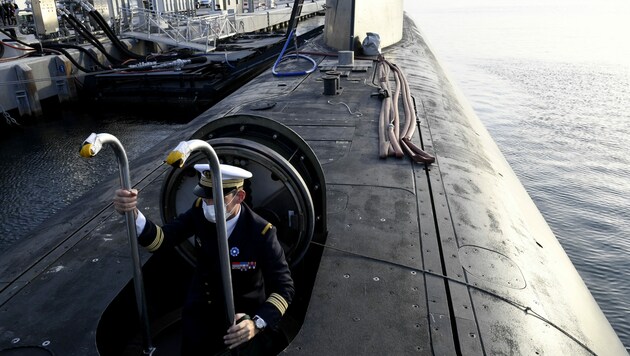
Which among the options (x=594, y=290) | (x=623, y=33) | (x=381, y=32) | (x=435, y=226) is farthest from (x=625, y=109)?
(x=623, y=33)

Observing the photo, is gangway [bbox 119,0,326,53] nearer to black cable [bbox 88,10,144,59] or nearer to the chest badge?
black cable [bbox 88,10,144,59]

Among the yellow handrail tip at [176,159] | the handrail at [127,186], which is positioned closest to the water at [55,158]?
the handrail at [127,186]

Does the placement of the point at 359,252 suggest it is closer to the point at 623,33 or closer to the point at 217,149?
the point at 217,149

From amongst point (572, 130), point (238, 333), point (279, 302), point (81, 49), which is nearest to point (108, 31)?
point (81, 49)

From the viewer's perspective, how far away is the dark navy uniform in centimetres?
338

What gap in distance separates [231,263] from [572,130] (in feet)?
52.4

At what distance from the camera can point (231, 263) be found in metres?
3.46

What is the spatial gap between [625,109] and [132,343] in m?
19.4

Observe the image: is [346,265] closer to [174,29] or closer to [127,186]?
[127,186]

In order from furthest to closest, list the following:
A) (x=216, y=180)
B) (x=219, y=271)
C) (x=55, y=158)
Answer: (x=55, y=158) < (x=219, y=271) < (x=216, y=180)

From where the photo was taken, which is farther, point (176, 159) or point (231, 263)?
point (231, 263)

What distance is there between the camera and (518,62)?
2845 centimetres

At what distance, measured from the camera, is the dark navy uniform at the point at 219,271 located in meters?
3.38

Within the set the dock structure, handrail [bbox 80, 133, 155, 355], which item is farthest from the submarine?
the dock structure
